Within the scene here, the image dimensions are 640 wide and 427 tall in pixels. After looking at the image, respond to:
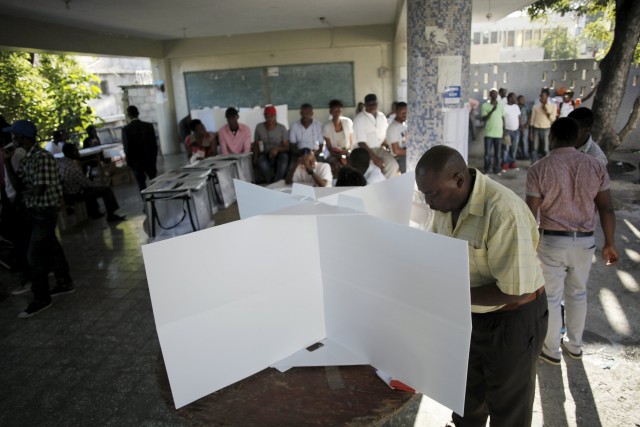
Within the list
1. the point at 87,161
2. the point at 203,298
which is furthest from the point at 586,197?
the point at 87,161

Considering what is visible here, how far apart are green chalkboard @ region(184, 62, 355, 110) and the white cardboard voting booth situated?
10163 millimetres

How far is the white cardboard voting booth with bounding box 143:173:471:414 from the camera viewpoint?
1.39 meters

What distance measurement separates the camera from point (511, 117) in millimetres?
9336

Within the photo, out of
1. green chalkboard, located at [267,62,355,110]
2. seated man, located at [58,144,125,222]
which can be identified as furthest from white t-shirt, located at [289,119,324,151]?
green chalkboard, located at [267,62,355,110]

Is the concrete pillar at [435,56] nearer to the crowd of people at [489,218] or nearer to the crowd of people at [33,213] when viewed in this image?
the crowd of people at [489,218]

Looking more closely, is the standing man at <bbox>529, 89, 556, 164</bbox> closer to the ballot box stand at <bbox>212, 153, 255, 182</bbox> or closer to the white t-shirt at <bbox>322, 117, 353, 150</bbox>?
the white t-shirt at <bbox>322, 117, 353, 150</bbox>

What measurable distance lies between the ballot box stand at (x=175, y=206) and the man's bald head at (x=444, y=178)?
Answer: 331 centimetres

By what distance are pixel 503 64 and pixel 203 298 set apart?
1110 centimetres

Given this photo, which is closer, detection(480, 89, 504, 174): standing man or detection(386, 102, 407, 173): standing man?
detection(386, 102, 407, 173): standing man

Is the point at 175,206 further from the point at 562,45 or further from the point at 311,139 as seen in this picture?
the point at 562,45

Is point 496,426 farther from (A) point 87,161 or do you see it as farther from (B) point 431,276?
(A) point 87,161

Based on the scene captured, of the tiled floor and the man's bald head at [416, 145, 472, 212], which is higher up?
the man's bald head at [416, 145, 472, 212]

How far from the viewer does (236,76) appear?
39.3 ft

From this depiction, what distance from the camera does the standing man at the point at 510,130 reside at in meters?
9.34
